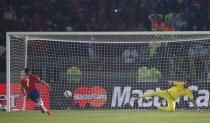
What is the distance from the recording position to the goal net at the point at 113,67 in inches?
805

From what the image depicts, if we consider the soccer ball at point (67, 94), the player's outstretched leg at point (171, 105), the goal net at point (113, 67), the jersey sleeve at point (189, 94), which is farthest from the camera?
the soccer ball at point (67, 94)

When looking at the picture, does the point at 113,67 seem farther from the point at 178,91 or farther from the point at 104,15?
the point at 104,15

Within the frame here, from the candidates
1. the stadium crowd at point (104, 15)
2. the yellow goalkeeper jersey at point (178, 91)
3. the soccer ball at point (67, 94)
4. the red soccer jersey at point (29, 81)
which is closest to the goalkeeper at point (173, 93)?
the yellow goalkeeper jersey at point (178, 91)

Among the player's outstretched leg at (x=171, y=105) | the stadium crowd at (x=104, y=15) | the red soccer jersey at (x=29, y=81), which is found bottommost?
the player's outstretched leg at (x=171, y=105)

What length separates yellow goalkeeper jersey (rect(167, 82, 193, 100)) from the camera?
775 inches

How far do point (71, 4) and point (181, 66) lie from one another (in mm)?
7429

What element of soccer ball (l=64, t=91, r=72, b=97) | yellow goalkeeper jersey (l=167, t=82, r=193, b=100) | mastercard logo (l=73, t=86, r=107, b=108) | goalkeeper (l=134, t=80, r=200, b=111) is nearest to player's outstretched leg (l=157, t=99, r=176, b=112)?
goalkeeper (l=134, t=80, r=200, b=111)

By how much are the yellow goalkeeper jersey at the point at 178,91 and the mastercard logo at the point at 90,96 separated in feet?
7.41

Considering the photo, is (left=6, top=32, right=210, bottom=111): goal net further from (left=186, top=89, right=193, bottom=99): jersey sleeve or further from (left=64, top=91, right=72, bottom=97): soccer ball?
(left=186, top=89, right=193, bottom=99): jersey sleeve

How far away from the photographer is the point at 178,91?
19922mm

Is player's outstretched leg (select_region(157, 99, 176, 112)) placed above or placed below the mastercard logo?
below

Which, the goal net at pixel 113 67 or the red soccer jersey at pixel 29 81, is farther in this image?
the goal net at pixel 113 67

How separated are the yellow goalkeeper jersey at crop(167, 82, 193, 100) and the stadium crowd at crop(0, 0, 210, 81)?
4.87 metres

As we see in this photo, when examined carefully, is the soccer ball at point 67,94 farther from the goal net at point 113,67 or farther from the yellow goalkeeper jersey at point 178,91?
the yellow goalkeeper jersey at point 178,91
